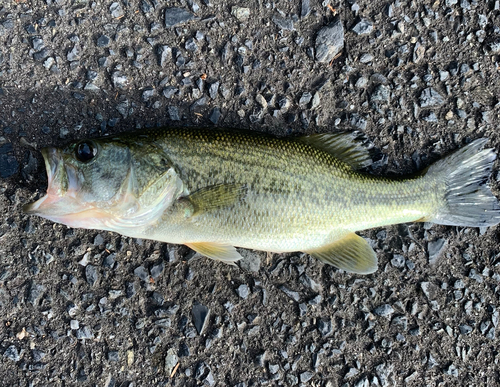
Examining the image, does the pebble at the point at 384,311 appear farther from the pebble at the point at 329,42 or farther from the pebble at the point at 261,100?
the pebble at the point at 329,42

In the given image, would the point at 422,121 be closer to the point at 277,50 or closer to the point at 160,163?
the point at 277,50

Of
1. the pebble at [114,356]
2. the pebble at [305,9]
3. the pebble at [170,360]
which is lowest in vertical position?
the pebble at [170,360]

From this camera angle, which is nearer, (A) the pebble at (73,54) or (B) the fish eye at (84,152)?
(B) the fish eye at (84,152)

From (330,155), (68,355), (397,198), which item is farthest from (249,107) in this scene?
(68,355)

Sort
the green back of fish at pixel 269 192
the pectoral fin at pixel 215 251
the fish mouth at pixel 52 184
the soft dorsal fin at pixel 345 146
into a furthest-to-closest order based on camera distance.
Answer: the soft dorsal fin at pixel 345 146 → the pectoral fin at pixel 215 251 → the green back of fish at pixel 269 192 → the fish mouth at pixel 52 184

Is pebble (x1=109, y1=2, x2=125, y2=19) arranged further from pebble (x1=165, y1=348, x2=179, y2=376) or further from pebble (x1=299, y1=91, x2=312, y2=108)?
pebble (x1=165, y1=348, x2=179, y2=376)

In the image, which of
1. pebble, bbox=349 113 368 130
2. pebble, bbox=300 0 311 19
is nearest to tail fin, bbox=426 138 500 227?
pebble, bbox=349 113 368 130

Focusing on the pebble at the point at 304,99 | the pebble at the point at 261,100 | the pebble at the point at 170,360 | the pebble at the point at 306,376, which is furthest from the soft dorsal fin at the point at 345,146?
the pebble at the point at 170,360

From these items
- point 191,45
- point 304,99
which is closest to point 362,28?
point 304,99
